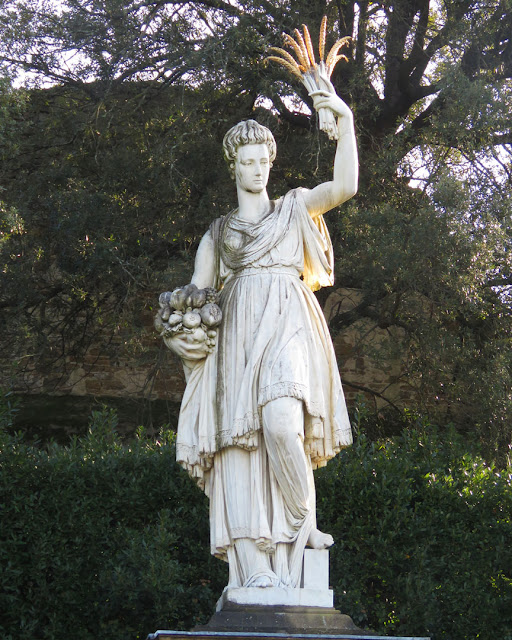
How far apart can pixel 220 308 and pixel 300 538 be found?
122 cm

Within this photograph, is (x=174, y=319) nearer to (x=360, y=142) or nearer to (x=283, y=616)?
(x=283, y=616)

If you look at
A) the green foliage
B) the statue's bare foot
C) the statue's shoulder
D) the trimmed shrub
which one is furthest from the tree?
the statue's bare foot

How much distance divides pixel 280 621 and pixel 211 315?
59.4 inches

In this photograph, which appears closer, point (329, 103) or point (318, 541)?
point (318, 541)

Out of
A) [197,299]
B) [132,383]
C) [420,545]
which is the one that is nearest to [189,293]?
[197,299]

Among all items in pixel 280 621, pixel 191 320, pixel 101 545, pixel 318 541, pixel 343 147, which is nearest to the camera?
pixel 280 621

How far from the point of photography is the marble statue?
511cm

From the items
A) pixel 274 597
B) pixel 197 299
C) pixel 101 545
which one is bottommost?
pixel 274 597

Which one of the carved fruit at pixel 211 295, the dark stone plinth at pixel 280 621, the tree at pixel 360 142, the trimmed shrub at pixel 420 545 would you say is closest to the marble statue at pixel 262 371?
the carved fruit at pixel 211 295

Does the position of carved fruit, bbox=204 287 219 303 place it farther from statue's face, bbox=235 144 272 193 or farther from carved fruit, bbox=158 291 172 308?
statue's face, bbox=235 144 272 193

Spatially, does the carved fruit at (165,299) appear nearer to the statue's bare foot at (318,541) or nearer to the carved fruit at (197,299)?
the carved fruit at (197,299)

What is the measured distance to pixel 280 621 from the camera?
189 inches

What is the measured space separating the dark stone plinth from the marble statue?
137 millimetres

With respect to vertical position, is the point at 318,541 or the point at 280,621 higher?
the point at 318,541
